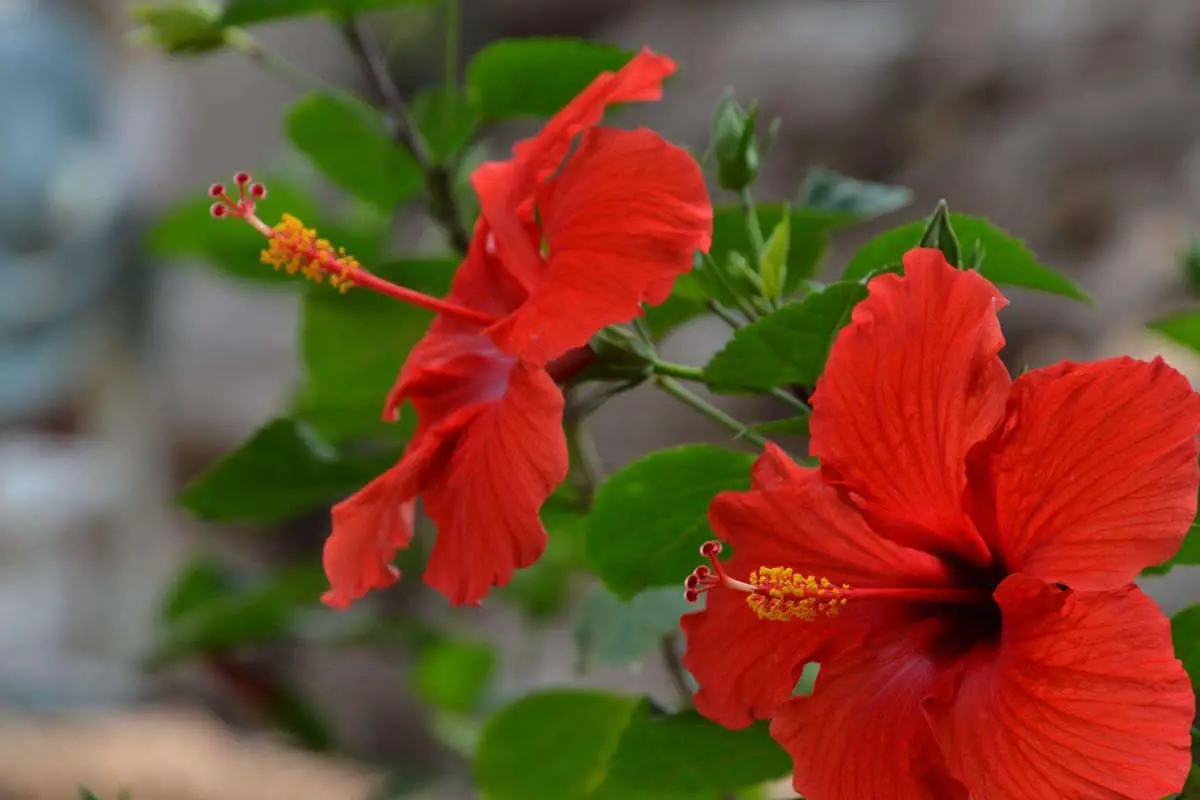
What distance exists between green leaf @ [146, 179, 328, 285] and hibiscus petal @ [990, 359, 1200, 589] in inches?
28.8

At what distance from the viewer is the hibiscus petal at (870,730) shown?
0.42 meters

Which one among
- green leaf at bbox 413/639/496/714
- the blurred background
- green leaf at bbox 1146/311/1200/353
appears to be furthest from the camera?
the blurred background

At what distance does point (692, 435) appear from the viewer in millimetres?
2230

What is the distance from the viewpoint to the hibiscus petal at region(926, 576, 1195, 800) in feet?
1.17

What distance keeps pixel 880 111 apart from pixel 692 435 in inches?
→ 27.4

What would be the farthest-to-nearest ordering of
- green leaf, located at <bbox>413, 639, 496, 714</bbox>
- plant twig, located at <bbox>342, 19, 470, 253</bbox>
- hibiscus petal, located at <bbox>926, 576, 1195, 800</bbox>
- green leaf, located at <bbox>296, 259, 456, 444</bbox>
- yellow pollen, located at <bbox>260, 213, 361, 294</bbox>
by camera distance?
1. green leaf, located at <bbox>413, 639, 496, 714</bbox>
2. green leaf, located at <bbox>296, 259, 456, 444</bbox>
3. plant twig, located at <bbox>342, 19, 470, 253</bbox>
4. yellow pollen, located at <bbox>260, 213, 361, 294</bbox>
5. hibiscus petal, located at <bbox>926, 576, 1195, 800</bbox>

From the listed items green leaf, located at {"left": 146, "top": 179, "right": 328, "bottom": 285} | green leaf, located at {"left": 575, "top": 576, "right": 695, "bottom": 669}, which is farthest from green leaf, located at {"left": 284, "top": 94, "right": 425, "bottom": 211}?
green leaf, located at {"left": 575, "top": 576, "right": 695, "bottom": 669}

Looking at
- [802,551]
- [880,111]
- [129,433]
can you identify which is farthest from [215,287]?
[802,551]

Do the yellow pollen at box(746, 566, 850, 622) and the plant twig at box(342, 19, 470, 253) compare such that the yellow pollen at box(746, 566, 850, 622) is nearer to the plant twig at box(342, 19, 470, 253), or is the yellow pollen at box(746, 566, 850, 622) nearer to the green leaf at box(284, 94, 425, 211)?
the plant twig at box(342, 19, 470, 253)

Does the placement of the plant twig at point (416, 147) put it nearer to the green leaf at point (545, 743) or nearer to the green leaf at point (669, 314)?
the green leaf at point (669, 314)

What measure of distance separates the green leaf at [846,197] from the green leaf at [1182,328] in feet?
0.52

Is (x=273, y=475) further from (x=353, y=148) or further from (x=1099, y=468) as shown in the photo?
(x=1099, y=468)

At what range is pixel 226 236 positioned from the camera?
1042 millimetres

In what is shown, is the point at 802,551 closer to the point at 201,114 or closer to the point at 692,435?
the point at 692,435
